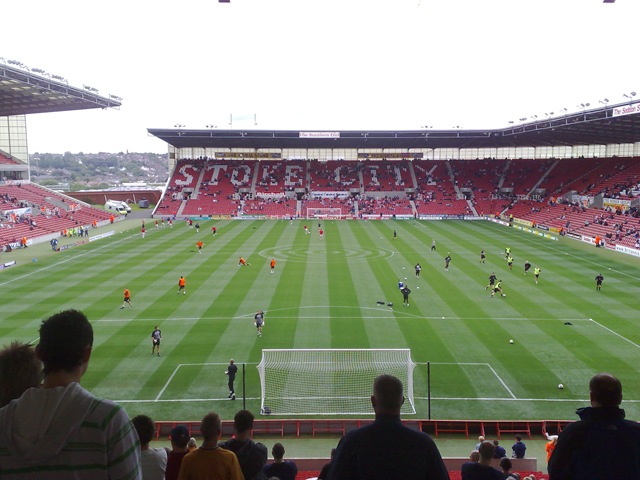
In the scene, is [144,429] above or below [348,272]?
above

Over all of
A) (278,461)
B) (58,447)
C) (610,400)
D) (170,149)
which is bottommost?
(278,461)

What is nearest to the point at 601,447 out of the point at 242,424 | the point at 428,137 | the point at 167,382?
the point at 242,424

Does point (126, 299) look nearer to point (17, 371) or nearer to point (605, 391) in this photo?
point (17, 371)

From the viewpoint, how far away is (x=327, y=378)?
1873 centimetres

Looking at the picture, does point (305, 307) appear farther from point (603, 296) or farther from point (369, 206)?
point (369, 206)

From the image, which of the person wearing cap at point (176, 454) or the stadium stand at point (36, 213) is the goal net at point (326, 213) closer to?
the stadium stand at point (36, 213)

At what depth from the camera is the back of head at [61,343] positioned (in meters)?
3.02

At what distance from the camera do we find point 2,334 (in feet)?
75.9

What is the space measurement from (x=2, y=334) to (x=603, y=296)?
104 feet

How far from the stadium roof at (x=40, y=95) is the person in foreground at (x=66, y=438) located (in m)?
49.8

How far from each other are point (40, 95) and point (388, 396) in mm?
60414

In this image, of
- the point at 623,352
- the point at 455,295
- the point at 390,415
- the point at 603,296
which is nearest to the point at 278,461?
the point at 390,415

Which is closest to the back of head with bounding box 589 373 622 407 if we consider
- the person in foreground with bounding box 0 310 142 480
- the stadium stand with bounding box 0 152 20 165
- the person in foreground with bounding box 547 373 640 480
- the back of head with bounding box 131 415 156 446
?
the person in foreground with bounding box 547 373 640 480

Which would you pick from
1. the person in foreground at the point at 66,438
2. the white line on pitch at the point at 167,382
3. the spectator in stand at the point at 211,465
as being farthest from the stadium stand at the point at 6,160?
the person in foreground at the point at 66,438
